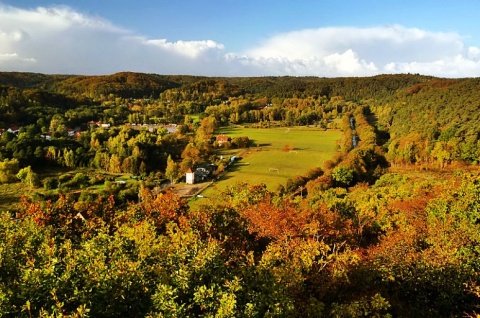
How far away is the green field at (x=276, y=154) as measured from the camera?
188ft

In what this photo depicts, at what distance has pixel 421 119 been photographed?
8375 cm

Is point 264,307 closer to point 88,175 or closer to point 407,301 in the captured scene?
point 407,301

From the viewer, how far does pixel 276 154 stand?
74.6 meters

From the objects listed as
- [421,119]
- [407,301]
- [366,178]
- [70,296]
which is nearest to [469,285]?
[407,301]

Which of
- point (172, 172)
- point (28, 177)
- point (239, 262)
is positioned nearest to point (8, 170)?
point (28, 177)

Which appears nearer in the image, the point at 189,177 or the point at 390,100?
the point at 189,177

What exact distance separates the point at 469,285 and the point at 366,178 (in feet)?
139

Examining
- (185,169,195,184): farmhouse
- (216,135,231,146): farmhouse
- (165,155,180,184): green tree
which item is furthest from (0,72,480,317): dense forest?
(216,135,231,146): farmhouse

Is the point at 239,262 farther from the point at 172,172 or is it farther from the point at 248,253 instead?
the point at 172,172

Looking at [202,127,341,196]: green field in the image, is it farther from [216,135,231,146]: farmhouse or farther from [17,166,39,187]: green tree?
[17,166,39,187]: green tree

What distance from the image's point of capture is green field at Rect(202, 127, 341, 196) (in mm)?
57219

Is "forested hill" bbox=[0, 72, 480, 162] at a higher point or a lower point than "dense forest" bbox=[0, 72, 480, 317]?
higher

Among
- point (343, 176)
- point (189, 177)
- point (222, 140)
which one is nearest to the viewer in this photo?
point (343, 176)

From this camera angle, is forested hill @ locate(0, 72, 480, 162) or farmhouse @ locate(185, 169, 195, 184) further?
forested hill @ locate(0, 72, 480, 162)
